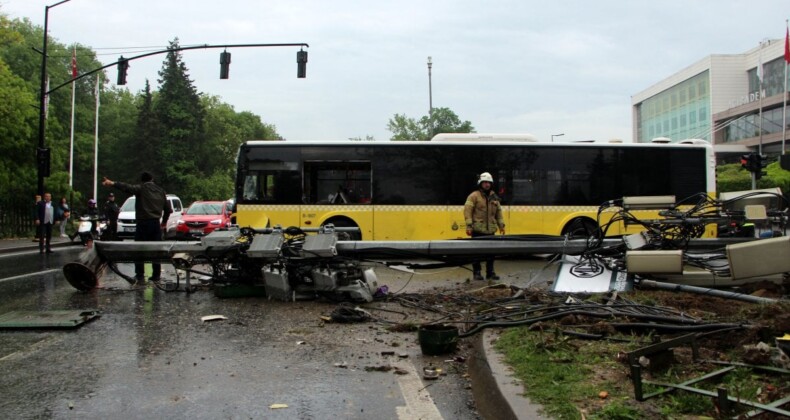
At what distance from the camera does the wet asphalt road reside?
13.6 ft

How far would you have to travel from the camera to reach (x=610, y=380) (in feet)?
13.2

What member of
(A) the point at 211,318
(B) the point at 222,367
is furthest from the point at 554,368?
(A) the point at 211,318

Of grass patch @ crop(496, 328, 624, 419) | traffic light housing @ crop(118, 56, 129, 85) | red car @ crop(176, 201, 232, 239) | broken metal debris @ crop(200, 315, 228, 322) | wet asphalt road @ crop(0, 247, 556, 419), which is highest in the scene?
traffic light housing @ crop(118, 56, 129, 85)

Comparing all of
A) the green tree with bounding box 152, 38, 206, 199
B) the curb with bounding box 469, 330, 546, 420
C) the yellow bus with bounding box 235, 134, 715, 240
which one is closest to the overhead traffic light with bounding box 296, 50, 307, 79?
the yellow bus with bounding box 235, 134, 715, 240

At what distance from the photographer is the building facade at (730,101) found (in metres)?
60.9

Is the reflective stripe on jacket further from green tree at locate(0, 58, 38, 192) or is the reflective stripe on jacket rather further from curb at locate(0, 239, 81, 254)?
green tree at locate(0, 58, 38, 192)

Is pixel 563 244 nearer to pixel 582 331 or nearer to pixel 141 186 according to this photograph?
pixel 582 331

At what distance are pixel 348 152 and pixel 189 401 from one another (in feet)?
37.9

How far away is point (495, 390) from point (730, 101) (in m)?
77.8

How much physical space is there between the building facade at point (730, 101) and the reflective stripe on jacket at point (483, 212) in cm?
5353

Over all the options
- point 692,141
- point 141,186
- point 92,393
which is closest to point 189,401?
point 92,393

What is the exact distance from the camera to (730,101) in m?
69.8

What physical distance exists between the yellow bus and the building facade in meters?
46.7

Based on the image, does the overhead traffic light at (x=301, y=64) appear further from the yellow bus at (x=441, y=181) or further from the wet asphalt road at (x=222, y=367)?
the wet asphalt road at (x=222, y=367)
